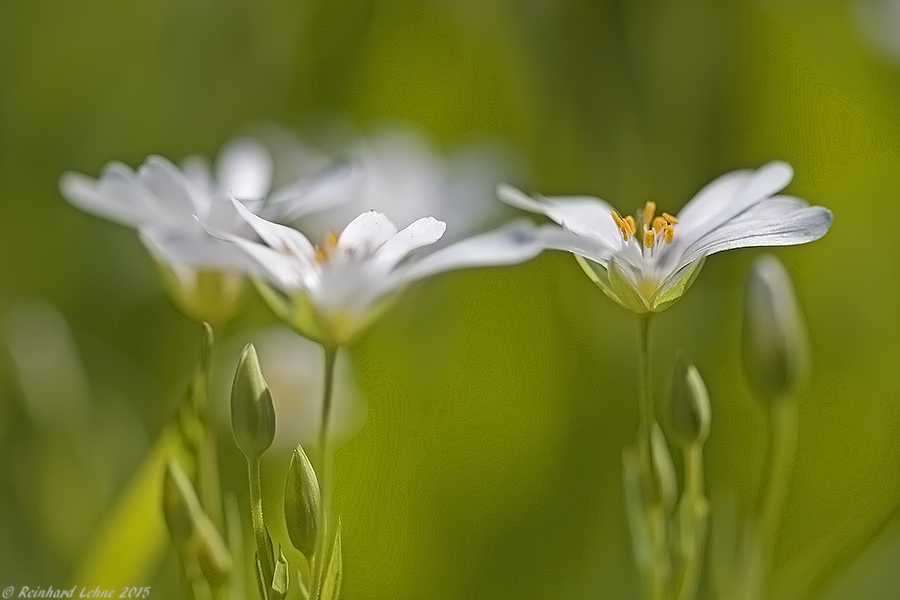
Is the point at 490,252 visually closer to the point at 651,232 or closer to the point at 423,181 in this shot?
the point at 651,232

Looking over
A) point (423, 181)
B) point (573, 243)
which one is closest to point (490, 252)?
point (573, 243)

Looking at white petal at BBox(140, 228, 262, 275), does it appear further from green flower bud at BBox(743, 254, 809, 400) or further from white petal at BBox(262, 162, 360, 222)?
green flower bud at BBox(743, 254, 809, 400)

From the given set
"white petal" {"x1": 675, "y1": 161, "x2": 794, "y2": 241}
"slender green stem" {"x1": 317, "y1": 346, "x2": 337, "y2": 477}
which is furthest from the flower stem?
"white petal" {"x1": 675, "y1": 161, "x2": 794, "y2": 241}

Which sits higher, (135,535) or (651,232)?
(651,232)

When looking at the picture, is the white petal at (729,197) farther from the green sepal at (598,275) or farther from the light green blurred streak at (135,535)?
the light green blurred streak at (135,535)

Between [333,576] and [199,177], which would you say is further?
[199,177]

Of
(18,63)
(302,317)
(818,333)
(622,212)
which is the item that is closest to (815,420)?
(818,333)

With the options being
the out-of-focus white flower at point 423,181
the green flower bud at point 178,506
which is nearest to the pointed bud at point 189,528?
the green flower bud at point 178,506
